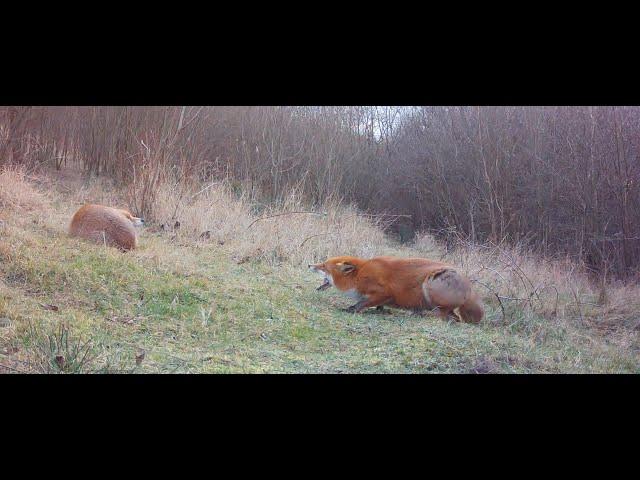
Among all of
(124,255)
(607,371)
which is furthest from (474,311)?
(124,255)

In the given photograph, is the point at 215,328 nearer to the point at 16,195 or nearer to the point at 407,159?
the point at 16,195

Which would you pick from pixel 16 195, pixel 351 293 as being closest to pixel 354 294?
pixel 351 293

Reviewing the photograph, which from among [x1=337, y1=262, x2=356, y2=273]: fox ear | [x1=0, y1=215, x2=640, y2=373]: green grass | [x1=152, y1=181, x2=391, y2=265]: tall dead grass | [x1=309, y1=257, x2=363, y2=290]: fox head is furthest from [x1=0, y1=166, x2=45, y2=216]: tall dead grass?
[x1=337, y1=262, x2=356, y2=273]: fox ear

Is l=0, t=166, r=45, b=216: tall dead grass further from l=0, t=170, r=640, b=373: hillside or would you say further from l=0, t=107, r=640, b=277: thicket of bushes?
l=0, t=107, r=640, b=277: thicket of bushes

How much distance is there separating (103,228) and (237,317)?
2425mm

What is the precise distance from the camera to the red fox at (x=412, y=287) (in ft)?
19.6

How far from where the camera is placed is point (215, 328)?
16.8ft

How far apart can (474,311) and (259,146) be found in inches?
371

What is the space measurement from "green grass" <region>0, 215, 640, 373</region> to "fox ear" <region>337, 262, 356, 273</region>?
423 millimetres

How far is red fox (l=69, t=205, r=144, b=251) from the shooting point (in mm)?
6918

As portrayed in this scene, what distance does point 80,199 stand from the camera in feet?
33.2

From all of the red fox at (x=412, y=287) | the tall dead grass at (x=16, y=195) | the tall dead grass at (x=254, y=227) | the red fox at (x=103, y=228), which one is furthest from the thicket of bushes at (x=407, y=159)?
the red fox at (x=412, y=287)

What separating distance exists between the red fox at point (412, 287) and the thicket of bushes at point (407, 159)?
114 inches

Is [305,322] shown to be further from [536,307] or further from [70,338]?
[536,307]
